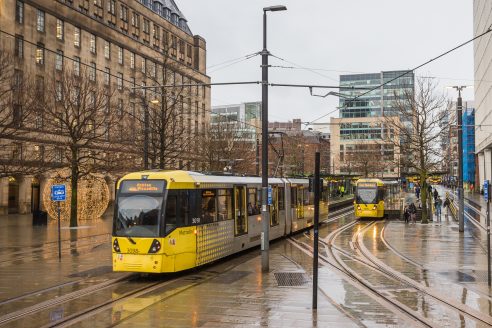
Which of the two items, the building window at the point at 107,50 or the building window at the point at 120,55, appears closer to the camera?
the building window at the point at 107,50

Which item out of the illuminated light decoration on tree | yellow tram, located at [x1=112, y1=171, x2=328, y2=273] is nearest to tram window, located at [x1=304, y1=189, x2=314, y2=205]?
yellow tram, located at [x1=112, y1=171, x2=328, y2=273]

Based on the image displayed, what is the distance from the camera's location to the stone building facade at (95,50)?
130ft

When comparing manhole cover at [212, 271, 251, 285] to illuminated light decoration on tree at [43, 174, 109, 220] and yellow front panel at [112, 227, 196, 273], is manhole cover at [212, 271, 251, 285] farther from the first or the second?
illuminated light decoration on tree at [43, 174, 109, 220]

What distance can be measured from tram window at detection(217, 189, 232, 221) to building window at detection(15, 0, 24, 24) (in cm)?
3951

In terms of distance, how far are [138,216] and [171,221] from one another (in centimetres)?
93

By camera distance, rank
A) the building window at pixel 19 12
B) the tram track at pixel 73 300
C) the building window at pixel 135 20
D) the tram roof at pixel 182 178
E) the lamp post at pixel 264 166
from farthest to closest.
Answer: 1. the building window at pixel 135 20
2. the building window at pixel 19 12
3. the lamp post at pixel 264 166
4. the tram roof at pixel 182 178
5. the tram track at pixel 73 300

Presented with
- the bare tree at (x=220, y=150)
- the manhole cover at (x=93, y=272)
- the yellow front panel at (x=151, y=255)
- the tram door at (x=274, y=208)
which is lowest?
the manhole cover at (x=93, y=272)

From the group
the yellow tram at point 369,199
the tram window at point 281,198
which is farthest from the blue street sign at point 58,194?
the yellow tram at point 369,199

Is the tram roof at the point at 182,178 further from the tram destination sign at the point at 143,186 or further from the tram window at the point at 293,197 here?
the tram window at the point at 293,197

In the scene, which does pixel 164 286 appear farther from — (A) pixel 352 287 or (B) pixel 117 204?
(A) pixel 352 287

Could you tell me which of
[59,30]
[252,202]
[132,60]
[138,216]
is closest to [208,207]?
[138,216]

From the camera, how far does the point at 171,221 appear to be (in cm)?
1531

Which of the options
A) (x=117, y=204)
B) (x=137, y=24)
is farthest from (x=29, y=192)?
(x=117, y=204)

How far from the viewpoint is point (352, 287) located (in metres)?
14.1
